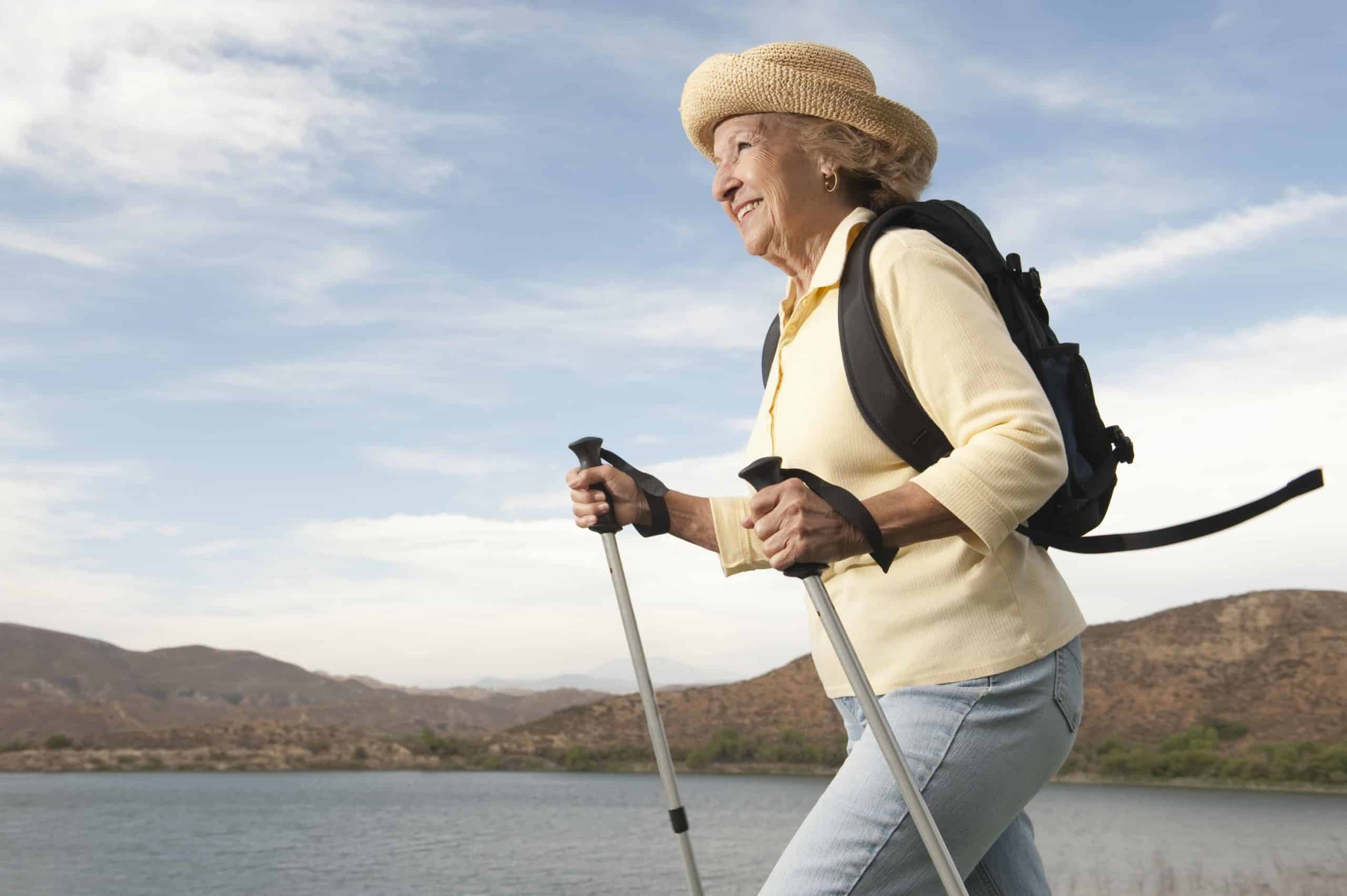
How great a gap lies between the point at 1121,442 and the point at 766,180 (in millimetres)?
641

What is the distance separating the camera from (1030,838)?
63.3 inches

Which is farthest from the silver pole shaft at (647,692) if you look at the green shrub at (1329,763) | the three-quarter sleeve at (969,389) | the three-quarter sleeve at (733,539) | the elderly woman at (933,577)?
the green shrub at (1329,763)

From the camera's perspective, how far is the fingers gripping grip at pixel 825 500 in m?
1.32

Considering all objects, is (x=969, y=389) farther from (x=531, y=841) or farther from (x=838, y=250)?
(x=531, y=841)

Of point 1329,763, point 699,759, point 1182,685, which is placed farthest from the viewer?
point 699,759

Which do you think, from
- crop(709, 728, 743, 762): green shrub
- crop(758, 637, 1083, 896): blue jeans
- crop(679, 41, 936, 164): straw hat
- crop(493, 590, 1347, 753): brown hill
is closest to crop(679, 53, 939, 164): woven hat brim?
crop(679, 41, 936, 164): straw hat

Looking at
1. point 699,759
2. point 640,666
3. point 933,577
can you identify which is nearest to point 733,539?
point 640,666

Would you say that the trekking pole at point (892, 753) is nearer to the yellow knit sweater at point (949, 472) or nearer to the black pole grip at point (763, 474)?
the black pole grip at point (763, 474)

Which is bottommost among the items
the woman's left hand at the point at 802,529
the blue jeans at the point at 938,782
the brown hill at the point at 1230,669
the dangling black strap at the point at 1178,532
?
the brown hill at the point at 1230,669

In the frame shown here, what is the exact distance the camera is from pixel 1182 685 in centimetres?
3466

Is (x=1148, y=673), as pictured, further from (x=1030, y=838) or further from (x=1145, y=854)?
(x=1030, y=838)

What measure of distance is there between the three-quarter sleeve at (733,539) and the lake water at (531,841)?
54.7 ft

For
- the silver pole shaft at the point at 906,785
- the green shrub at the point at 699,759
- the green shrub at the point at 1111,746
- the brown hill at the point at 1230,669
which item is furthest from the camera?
the green shrub at the point at 699,759

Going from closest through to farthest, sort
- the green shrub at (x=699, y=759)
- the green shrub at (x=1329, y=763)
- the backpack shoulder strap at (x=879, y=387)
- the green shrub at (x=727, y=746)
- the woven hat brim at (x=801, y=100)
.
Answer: the backpack shoulder strap at (x=879, y=387) → the woven hat brim at (x=801, y=100) → the green shrub at (x=1329, y=763) → the green shrub at (x=727, y=746) → the green shrub at (x=699, y=759)
